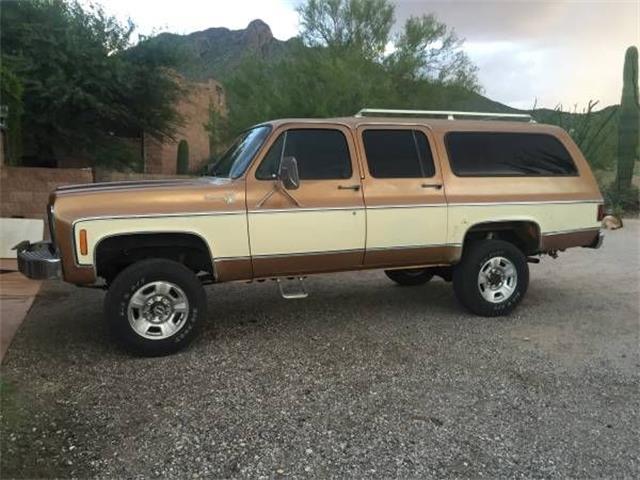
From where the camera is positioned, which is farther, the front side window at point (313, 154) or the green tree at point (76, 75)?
the green tree at point (76, 75)

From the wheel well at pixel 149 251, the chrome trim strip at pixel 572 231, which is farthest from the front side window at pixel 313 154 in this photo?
the chrome trim strip at pixel 572 231

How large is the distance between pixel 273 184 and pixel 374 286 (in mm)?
3100

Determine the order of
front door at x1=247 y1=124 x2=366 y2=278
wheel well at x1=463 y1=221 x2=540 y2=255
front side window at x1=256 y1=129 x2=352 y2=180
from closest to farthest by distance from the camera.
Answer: front door at x1=247 y1=124 x2=366 y2=278 < front side window at x1=256 y1=129 x2=352 y2=180 < wheel well at x1=463 y1=221 x2=540 y2=255

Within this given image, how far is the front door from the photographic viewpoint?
5.78 m

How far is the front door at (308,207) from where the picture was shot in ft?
19.0

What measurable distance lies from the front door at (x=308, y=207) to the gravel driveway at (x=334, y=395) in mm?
760

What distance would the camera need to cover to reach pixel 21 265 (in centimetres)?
547

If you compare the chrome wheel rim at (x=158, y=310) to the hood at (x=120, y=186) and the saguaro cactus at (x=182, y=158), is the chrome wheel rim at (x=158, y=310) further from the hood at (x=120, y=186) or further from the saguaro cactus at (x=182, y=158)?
the saguaro cactus at (x=182, y=158)

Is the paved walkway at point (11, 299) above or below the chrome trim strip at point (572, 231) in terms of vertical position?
below

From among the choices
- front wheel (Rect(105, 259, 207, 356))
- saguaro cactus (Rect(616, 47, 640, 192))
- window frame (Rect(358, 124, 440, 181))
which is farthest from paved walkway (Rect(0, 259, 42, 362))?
saguaro cactus (Rect(616, 47, 640, 192))

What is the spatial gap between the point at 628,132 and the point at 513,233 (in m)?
13.3

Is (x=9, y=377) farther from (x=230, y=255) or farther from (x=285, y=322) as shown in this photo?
(x=285, y=322)

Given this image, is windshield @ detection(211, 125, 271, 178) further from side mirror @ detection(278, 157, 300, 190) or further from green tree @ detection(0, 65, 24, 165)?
green tree @ detection(0, 65, 24, 165)

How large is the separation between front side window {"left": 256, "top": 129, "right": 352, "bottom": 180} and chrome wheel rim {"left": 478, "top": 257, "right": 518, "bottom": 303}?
1871 millimetres
